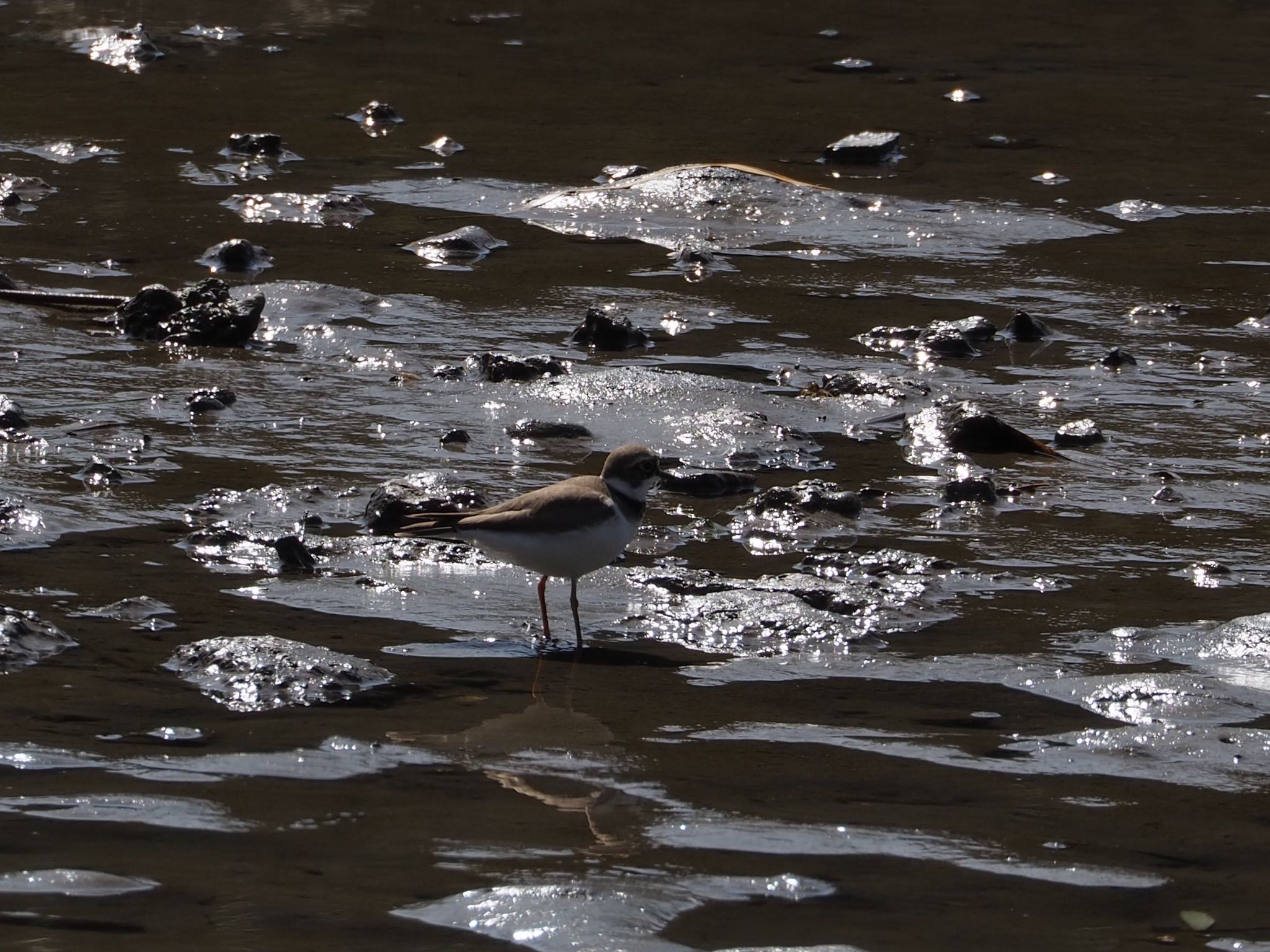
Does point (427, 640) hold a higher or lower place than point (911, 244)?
lower

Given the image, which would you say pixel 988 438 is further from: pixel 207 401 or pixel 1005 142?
pixel 1005 142

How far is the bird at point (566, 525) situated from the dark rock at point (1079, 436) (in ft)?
7.69

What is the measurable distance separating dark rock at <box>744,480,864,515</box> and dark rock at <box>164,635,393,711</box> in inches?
75.8

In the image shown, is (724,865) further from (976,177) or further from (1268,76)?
Answer: (1268,76)

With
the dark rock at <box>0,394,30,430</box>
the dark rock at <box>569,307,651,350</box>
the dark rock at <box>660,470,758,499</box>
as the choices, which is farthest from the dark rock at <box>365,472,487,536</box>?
the dark rock at <box>569,307,651,350</box>

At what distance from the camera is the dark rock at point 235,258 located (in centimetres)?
963

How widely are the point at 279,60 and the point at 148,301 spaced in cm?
692

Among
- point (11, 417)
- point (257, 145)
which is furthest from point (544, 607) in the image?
point (257, 145)

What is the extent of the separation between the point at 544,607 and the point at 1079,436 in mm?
2765

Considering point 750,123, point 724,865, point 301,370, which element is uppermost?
point 750,123

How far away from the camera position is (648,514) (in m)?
6.57

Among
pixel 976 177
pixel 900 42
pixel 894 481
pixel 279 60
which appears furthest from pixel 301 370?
pixel 900 42

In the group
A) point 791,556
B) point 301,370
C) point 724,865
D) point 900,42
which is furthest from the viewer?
point 900,42

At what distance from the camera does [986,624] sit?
5.55 m
